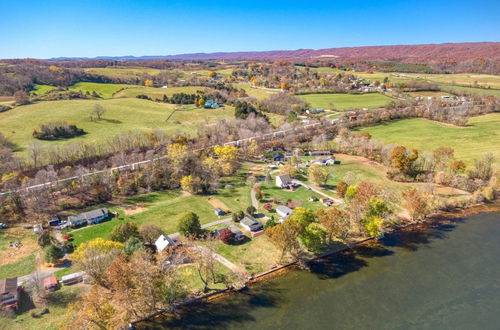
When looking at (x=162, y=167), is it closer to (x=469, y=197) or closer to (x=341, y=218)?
(x=341, y=218)

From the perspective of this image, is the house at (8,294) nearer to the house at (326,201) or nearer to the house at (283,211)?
the house at (283,211)

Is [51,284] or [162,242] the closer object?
[51,284]

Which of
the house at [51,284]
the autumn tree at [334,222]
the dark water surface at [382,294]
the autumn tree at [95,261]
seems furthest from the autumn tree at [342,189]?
the house at [51,284]

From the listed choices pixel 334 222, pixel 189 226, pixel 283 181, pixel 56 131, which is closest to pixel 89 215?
pixel 189 226

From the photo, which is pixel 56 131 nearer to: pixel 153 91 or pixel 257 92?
pixel 153 91

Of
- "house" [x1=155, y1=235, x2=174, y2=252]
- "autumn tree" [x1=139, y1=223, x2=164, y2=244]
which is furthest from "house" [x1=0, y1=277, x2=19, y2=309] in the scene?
"house" [x1=155, y1=235, x2=174, y2=252]

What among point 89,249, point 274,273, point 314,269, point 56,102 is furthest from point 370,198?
point 56,102
